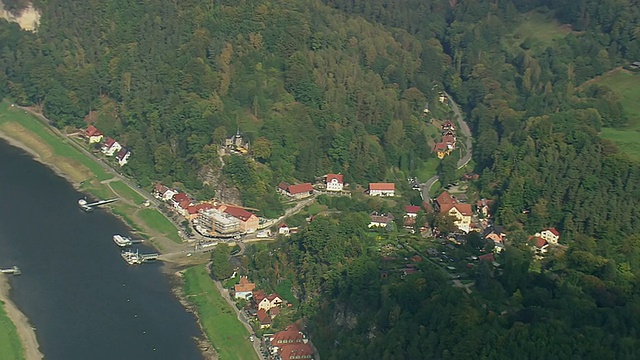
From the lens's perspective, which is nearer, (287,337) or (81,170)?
(287,337)

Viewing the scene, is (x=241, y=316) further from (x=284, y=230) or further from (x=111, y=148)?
(x=111, y=148)

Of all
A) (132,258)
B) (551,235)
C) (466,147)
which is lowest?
(132,258)

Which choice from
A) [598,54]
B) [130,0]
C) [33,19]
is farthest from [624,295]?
[33,19]

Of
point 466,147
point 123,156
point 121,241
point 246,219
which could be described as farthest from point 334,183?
point 123,156

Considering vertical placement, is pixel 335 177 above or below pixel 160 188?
above

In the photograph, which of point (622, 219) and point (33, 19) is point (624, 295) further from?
point (33, 19)

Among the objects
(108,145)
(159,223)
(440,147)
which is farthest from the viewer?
(108,145)

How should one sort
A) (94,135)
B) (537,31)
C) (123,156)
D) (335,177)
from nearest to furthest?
(335,177)
(123,156)
(94,135)
(537,31)
